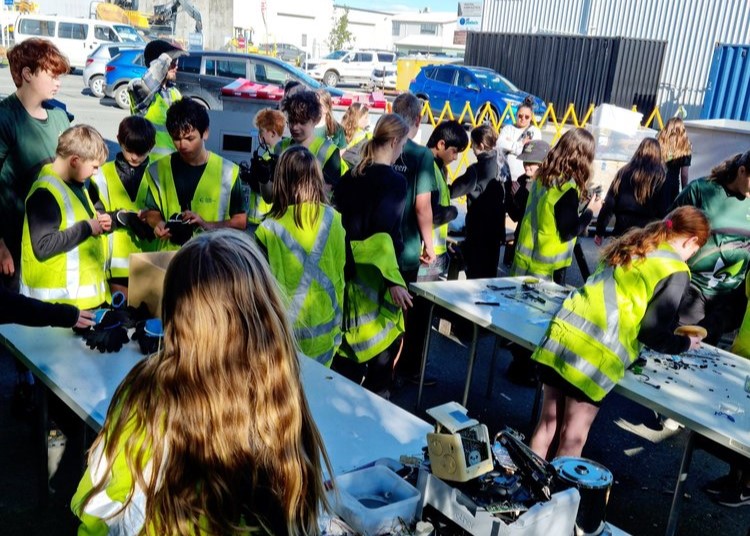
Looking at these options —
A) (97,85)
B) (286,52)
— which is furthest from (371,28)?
(97,85)

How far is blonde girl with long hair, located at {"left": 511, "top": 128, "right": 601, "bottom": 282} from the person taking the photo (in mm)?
4168

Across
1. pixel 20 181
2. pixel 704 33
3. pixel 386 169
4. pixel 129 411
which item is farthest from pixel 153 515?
pixel 704 33

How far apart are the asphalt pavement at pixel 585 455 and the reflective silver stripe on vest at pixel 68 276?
1.92ft

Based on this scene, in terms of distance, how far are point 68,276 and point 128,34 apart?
22.9 meters

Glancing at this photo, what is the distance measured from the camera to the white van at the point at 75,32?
76.4 ft

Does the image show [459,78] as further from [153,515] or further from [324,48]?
[324,48]

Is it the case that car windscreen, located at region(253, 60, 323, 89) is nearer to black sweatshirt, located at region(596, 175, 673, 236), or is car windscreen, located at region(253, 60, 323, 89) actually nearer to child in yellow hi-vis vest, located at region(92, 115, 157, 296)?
black sweatshirt, located at region(596, 175, 673, 236)

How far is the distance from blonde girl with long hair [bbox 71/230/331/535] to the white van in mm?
23972

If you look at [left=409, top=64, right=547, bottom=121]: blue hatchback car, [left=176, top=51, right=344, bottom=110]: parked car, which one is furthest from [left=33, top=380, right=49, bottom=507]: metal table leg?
[left=409, top=64, right=547, bottom=121]: blue hatchback car

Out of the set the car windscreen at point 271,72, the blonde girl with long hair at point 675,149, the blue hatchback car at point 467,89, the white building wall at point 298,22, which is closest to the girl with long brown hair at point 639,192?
the blonde girl with long hair at point 675,149

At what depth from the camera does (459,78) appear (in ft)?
59.2

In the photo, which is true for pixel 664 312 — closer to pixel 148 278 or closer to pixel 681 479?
pixel 681 479

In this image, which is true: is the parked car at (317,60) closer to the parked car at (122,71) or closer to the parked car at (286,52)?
the parked car at (286,52)

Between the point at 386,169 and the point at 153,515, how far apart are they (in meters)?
2.55
